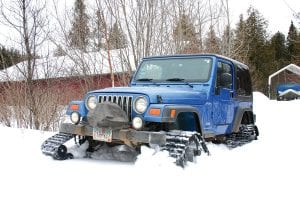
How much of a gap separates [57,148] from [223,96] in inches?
121

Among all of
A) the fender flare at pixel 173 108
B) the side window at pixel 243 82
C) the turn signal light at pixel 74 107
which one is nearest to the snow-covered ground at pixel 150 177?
the fender flare at pixel 173 108

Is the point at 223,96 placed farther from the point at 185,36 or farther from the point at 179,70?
the point at 185,36

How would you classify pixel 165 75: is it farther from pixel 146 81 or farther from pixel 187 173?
pixel 187 173

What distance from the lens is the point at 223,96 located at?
23.5ft

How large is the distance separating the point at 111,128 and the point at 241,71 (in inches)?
162

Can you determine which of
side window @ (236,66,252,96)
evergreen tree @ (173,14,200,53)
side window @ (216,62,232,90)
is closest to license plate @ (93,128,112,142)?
side window @ (216,62,232,90)

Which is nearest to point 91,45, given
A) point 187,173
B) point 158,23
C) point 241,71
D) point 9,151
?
point 158,23

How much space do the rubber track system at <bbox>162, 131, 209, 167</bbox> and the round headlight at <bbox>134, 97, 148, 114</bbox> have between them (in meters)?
0.49

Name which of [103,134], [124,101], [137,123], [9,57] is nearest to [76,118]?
[103,134]

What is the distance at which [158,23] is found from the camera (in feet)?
42.5

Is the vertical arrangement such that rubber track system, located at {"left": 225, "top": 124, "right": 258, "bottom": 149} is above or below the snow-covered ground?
above

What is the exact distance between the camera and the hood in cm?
560

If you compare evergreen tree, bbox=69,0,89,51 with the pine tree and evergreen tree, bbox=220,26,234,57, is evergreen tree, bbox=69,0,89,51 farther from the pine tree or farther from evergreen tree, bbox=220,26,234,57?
evergreen tree, bbox=220,26,234,57

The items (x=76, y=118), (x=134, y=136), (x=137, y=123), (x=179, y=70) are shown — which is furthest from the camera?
(x=179, y=70)
